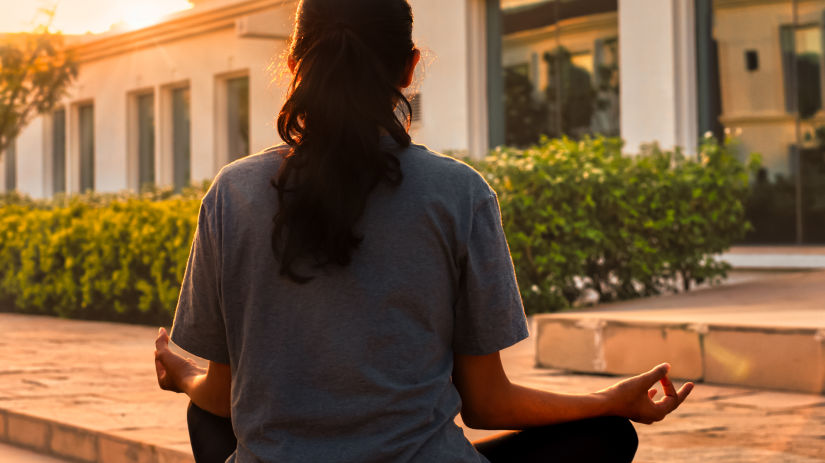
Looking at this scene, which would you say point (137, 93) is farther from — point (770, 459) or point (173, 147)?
point (770, 459)

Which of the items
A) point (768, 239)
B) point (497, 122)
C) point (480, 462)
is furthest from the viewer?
point (497, 122)

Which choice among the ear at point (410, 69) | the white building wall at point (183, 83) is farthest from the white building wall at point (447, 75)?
the ear at point (410, 69)

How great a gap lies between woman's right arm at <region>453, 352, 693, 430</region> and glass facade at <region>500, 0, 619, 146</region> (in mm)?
11673

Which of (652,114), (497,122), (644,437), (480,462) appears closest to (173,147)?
(497,122)

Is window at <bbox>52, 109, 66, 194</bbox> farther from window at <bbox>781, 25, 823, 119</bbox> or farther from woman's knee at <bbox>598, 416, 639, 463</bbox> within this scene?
woman's knee at <bbox>598, 416, 639, 463</bbox>

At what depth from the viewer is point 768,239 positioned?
41.0 feet

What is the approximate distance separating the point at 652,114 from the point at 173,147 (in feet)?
38.8

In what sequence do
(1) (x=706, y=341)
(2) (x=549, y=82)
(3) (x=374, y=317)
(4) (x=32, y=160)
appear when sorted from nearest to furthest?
1. (3) (x=374, y=317)
2. (1) (x=706, y=341)
3. (2) (x=549, y=82)
4. (4) (x=32, y=160)

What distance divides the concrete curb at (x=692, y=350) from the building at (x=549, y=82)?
386 centimetres

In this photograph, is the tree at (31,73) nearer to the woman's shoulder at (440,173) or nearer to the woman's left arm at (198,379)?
the woman's left arm at (198,379)

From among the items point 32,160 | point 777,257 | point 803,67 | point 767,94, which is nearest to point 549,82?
point 767,94

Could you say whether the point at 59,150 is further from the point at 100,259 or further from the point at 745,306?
the point at 745,306

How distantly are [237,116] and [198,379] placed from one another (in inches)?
734

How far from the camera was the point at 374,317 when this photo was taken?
1916 mm
